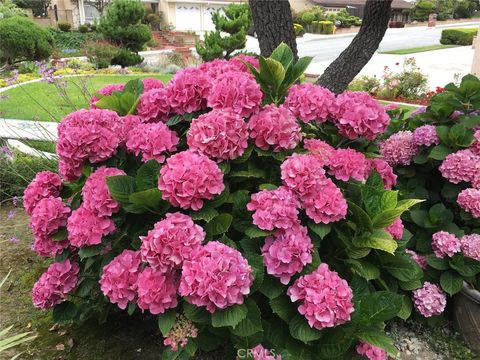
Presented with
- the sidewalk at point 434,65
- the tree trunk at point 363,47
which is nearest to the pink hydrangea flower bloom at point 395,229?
the tree trunk at point 363,47

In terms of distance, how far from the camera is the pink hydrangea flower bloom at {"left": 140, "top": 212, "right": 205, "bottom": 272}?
161 centimetres

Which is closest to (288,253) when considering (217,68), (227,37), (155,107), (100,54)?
(155,107)

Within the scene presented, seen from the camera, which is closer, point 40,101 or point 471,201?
point 471,201

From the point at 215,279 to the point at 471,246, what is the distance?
1637 mm

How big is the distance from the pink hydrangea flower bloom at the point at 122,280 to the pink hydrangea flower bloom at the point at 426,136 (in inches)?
74.9

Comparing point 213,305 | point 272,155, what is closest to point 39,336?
point 213,305

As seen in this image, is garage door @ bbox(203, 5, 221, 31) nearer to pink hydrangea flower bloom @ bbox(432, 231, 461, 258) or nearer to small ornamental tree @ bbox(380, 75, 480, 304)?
small ornamental tree @ bbox(380, 75, 480, 304)

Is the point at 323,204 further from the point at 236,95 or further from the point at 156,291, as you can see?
the point at 156,291

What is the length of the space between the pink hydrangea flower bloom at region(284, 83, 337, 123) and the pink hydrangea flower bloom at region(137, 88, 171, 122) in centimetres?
59

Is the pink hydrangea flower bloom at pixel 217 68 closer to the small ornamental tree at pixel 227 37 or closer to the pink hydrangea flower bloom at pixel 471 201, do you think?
the pink hydrangea flower bloom at pixel 471 201

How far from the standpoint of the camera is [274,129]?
1858 millimetres

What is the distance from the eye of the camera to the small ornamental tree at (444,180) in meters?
2.48

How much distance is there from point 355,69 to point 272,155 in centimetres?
353

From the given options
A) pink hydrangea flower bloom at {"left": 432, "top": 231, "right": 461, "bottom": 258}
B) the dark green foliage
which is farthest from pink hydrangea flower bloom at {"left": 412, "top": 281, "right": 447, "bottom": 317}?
the dark green foliage
